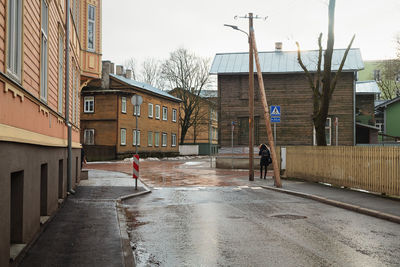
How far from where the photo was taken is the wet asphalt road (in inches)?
257

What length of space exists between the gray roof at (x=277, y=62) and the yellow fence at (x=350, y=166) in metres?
15.6

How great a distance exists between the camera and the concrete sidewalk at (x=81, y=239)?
6.14 metres

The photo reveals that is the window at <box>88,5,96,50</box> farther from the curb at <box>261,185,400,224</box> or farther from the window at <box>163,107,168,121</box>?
the window at <box>163,107,168,121</box>

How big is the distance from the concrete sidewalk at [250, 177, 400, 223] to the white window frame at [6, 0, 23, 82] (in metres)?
7.79

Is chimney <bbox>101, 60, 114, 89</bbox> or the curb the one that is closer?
the curb

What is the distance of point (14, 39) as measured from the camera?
6395 millimetres

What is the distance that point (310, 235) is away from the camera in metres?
8.23

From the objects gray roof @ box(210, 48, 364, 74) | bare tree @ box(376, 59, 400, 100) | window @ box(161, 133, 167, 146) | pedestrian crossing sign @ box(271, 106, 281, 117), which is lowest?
window @ box(161, 133, 167, 146)

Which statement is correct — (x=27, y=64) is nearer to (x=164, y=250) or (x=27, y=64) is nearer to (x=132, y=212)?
(x=164, y=250)

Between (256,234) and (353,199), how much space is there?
5989 millimetres

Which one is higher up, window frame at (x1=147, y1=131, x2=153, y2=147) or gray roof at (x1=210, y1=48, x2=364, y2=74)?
gray roof at (x1=210, y1=48, x2=364, y2=74)

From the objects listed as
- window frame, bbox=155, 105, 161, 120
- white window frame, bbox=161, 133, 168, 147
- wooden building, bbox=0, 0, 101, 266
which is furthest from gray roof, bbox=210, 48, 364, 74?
wooden building, bbox=0, 0, 101, 266

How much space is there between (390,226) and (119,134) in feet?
133

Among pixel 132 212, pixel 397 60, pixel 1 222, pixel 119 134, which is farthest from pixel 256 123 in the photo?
pixel 1 222
